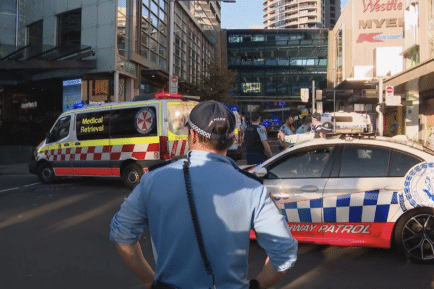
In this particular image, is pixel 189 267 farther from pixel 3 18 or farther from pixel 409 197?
pixel 3 18

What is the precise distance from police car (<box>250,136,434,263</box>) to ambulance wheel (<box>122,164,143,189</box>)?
18.4ft

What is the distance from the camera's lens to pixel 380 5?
4028cm

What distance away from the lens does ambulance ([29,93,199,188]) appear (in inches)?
410

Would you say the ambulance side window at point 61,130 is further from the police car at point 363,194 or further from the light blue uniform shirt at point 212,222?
the light blue uniform shirt at point 212,222

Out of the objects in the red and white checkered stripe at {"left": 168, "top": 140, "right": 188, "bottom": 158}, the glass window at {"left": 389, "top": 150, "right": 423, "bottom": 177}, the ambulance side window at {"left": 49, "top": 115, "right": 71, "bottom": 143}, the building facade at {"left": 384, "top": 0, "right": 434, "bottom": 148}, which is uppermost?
the building facade at {"left": 384, "top": 0, "right": 434, "bottom": 148}

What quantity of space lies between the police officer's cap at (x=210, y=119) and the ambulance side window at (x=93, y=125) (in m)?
9.56

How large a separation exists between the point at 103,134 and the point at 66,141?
1.28 metres

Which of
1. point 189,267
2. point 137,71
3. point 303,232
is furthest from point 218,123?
point 137,71

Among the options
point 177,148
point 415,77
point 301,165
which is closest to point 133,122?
point 177,148

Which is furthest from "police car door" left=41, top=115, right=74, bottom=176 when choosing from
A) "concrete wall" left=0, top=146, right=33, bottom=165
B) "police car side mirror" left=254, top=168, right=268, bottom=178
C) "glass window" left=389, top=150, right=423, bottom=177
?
"concrete wall" left=0, top=146, right=33, bottom=165

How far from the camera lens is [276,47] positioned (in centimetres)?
7200

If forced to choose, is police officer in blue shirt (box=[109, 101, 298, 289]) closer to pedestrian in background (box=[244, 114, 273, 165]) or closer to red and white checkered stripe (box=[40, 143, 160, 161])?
pedestrian in background (box=[244, 114, 273, 165])

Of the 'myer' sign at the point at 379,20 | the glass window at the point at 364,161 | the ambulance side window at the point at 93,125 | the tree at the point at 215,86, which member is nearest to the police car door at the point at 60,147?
the ambulance side window at the point at 93,125

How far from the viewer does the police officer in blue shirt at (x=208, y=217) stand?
1.66 m
